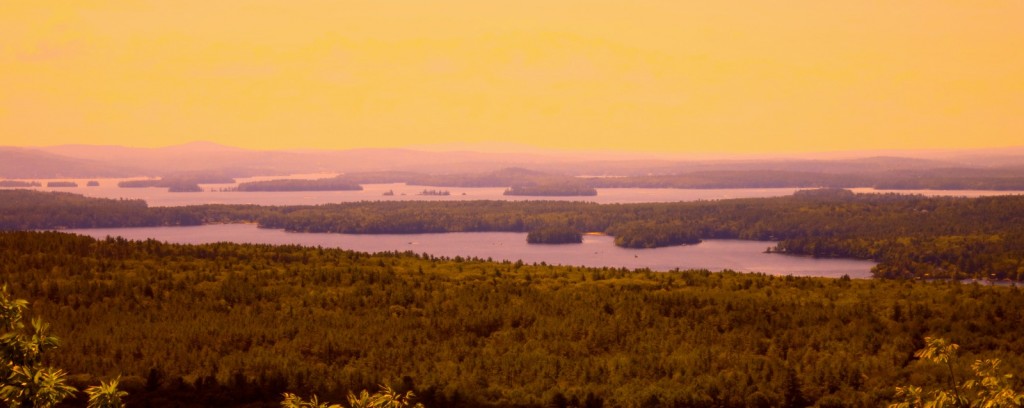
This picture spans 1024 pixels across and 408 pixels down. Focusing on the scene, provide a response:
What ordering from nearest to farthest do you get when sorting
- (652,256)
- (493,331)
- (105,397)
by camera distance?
(105,397), (493,331), (652,256)

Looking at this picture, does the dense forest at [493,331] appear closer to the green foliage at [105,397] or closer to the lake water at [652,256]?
the green foliage at [105,397]

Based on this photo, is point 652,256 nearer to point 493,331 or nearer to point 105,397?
point 493,331

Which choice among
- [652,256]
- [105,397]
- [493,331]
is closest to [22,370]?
[105,397]

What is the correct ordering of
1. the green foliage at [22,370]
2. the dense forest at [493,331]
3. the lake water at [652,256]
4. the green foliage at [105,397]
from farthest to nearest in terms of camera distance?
1. the lake water at [652,256]
2. the dense forest at [493,331]
3. the green foliage at [22,370]
4. the green foliage at [105,397]

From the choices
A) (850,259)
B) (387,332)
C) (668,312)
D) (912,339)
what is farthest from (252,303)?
(850,259)

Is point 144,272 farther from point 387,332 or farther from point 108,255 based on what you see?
point 387,332

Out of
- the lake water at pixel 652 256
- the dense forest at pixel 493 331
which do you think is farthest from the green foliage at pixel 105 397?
the lake water at pixel 652 256

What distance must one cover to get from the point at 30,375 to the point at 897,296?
77854 millimetres

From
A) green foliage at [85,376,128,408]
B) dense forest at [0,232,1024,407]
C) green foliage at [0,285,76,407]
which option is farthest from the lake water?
green foliage at [85,376,128,408]

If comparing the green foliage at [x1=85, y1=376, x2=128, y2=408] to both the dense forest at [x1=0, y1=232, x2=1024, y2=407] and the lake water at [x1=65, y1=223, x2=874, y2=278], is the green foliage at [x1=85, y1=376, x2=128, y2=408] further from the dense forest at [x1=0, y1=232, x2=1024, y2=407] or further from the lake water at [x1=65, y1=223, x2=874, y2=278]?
the lake water at [x1=65, y1=223, x2=874, y2=278]

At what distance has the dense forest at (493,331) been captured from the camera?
192 ft

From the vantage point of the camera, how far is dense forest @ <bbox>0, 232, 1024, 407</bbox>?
58.6 m

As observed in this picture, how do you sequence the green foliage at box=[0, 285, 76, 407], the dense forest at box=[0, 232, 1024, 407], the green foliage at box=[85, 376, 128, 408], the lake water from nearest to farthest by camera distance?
the green foliage at box=[85, 376, 128, 408] → the green foliage at box=[0, 285, 76, 407] → the dense forest at box=[0, 232, 1024, 407] → the lake water

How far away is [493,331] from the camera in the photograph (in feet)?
244
